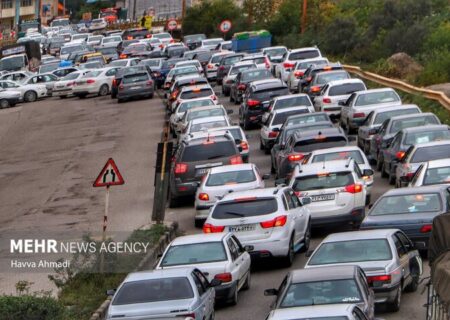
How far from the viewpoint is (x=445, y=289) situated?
1366cm

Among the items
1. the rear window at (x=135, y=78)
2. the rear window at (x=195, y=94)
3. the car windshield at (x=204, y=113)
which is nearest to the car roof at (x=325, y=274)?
the car windshield at (x=204, y=113)

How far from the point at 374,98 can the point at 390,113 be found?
4167mm

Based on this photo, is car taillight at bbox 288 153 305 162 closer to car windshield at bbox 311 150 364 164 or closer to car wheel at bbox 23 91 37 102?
car windshield at bbox 311 150 364 164

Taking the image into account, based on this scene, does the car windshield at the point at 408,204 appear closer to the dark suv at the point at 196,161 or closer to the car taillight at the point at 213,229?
the car taillight at the point at 213,229

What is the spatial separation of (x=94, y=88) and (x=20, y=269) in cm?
4232

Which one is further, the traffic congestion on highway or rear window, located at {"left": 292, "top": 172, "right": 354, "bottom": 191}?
rear window, located at {"left": 292, "top": 172, "right": 354, "bottom": 191}

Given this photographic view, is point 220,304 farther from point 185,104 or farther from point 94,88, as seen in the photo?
point 94,88

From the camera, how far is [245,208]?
80.3ft

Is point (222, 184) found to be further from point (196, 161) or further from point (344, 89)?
point (344, 89)

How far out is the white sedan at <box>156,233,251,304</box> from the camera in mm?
21078

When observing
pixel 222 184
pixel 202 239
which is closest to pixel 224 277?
pixel 202 239

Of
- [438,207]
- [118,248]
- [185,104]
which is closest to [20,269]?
[118,248]

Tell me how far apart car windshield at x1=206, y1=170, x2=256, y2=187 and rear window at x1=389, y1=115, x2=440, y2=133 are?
613 cm

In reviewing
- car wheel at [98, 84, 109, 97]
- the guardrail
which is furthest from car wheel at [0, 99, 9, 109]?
the guardrail
